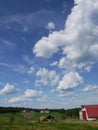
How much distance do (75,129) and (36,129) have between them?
5.10 meters

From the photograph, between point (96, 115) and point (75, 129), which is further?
point (96, 115)

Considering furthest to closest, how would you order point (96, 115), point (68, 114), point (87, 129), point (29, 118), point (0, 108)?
point (0, 108)
point (68, 114)
point (29, 118)
point (96, 115)
point (87, 129)

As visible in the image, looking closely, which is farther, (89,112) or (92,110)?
(92,110)

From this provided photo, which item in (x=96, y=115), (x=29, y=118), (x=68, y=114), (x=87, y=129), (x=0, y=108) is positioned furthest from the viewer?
(x=0, y=108)

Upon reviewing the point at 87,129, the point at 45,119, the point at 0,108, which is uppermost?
the point at 0,108

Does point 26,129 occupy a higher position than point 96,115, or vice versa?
point 96,115

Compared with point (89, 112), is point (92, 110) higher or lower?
higher

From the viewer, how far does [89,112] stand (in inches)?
2746

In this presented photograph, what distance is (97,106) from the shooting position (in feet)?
236

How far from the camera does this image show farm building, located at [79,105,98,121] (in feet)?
225

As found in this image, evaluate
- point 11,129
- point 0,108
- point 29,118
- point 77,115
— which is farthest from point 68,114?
point 0,108

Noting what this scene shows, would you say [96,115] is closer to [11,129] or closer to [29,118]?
[29,118]

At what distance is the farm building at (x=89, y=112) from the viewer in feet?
225

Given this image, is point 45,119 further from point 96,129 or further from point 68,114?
point 96,129
